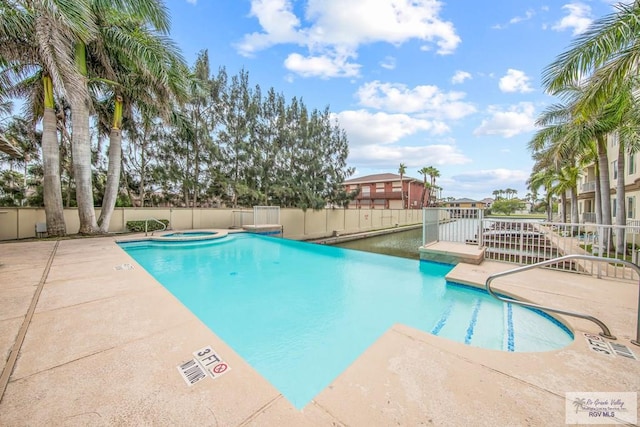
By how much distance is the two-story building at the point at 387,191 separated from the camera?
34.2 meters

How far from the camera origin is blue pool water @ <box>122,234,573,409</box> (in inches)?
117

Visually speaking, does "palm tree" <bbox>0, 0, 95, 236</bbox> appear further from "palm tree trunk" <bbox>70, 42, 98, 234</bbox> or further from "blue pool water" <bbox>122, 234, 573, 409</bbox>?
"blue pool water" <bbox>122, 234, 573, 409</bbox>

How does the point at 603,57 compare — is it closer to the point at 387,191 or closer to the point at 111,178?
the point at 111,178

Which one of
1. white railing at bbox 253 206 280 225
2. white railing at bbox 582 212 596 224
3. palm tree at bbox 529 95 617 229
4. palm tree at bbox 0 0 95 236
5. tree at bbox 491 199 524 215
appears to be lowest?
white railing at bbox 582 212 596 224

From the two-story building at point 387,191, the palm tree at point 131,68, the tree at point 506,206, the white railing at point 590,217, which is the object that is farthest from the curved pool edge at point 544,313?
the tree at point 506,206

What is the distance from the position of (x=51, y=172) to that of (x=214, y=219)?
672 cm

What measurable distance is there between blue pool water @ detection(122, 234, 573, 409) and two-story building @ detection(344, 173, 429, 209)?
27151 mm

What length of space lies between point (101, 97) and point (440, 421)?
15.6m

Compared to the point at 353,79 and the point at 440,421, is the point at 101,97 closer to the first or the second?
the point at 353,79

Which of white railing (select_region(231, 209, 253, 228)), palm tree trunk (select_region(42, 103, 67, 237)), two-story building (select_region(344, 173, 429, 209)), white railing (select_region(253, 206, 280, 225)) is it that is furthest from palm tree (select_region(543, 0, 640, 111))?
two-story building (select_region(344, 173, 429, 209))

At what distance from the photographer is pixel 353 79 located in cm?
1311

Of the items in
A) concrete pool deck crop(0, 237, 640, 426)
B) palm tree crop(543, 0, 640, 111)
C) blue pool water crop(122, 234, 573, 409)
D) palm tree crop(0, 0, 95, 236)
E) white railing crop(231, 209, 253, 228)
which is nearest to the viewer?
concrete pool deck crop(0, 237, 640, 426)

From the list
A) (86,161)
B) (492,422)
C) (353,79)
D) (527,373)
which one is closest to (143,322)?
(492,422)

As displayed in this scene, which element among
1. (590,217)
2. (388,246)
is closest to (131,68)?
(388,246)
